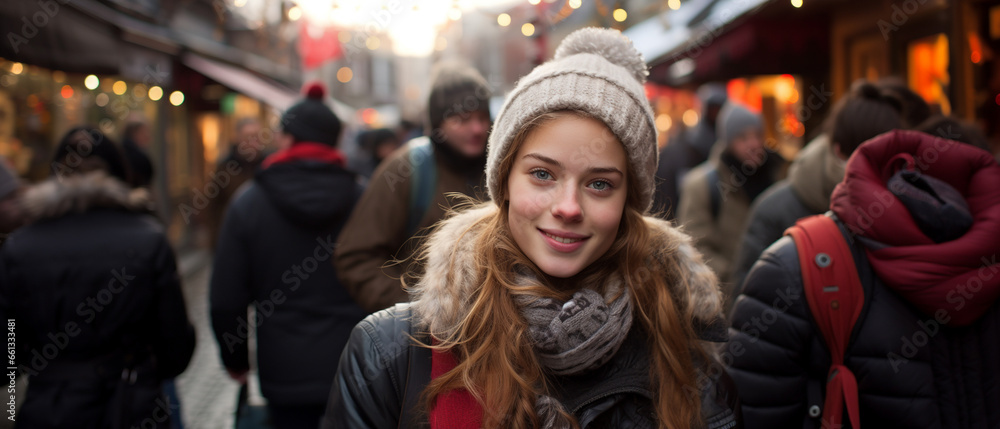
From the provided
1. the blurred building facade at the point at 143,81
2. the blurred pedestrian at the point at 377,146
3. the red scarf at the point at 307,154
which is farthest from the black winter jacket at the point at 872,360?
the blurred pedestrian at the point at 377,146

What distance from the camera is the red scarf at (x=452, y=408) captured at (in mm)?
1613

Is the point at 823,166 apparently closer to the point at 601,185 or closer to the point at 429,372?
the point at 601,185

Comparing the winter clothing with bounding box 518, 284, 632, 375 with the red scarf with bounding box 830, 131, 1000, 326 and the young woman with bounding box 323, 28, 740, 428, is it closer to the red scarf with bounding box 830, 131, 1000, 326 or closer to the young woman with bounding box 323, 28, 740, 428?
the young woman with bounding box 323, 28, 740, 428

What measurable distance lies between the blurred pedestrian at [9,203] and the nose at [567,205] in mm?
4255

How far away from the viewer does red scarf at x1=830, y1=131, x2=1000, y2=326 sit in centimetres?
208

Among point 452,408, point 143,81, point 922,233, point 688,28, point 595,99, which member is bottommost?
point 452,408

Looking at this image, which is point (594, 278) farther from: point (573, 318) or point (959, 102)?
point (959, 102)

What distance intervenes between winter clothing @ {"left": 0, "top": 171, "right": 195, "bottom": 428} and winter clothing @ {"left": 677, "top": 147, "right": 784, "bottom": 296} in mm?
3411

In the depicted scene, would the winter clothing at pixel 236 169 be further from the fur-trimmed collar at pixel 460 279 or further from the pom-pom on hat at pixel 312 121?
the fur-trimmed collar at pixel 460 279

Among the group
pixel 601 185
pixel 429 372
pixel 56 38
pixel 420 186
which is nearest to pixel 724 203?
pixel 420 186

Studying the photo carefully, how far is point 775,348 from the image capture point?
2.21 m

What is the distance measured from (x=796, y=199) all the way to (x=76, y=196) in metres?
3.35

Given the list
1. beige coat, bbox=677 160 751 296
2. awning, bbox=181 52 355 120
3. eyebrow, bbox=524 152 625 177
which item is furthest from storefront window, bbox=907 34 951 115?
awning, bbox=181 52 355 120

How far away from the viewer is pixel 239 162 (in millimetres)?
9680
